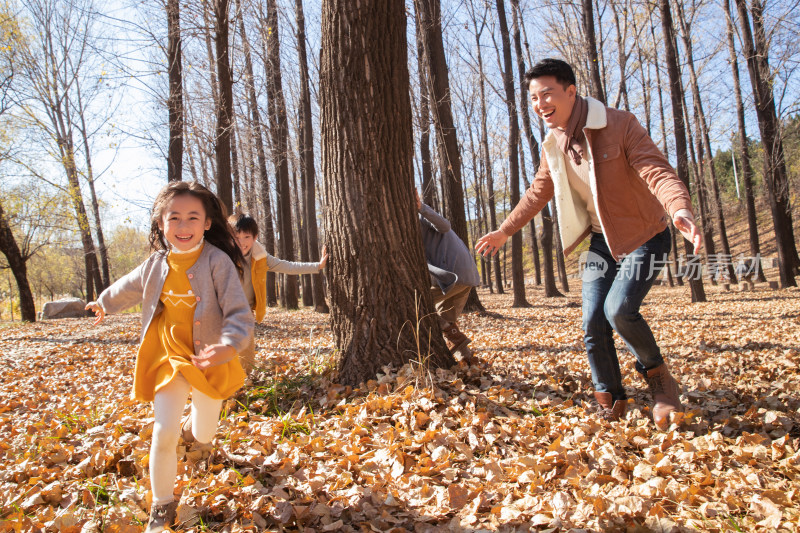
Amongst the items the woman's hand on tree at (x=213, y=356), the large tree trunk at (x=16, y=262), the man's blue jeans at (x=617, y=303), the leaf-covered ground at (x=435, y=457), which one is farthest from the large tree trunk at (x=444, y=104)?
the large tree trunk at (x=16, y=262)

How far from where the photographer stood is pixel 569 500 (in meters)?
2.21

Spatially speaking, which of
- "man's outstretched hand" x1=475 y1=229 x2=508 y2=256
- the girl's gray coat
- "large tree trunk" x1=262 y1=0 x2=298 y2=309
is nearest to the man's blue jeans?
"man's outstretched hand" x1=475 y1=229 x2=508 y2=256

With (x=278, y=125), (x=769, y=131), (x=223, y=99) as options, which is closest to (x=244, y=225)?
(x=223, y=99)

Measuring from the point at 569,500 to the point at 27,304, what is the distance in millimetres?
19199

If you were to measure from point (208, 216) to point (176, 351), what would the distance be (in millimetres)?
783

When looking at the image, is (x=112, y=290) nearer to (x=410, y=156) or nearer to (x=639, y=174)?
(x=410, y=156)

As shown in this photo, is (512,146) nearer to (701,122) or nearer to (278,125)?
(278,125)

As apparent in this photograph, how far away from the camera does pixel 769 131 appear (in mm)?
14742

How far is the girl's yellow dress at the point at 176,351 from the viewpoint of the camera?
2.43 metres

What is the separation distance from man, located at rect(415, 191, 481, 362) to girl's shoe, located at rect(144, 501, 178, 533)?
9.54 feet

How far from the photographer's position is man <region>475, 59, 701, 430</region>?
292cm

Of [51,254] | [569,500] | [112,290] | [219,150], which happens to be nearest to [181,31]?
[219,150]

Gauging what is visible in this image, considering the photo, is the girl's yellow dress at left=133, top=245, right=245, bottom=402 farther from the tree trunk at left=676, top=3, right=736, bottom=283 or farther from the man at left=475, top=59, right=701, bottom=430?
the tree trunk at left=676, top=3, right=736, bottom=283

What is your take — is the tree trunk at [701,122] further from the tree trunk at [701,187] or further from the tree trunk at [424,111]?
the tree trunk at [424,111]
